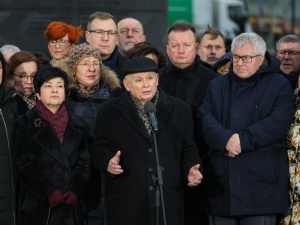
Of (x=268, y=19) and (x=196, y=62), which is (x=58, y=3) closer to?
(x=196, y=62)

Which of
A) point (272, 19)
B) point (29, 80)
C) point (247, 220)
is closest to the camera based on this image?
point (247, 220)

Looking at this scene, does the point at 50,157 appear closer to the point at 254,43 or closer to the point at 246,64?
the point at 246,64

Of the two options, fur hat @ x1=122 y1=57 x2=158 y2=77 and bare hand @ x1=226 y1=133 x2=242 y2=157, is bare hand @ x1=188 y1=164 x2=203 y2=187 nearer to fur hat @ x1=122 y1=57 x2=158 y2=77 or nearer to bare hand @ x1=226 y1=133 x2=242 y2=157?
bare hand @ x1=226 y1=133 x2=242 y2=157

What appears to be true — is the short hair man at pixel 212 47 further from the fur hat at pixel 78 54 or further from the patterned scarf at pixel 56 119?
the patterned scarf at pixel 56 119

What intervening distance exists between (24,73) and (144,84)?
138 centimetres

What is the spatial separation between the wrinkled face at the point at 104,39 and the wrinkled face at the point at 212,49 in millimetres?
1483

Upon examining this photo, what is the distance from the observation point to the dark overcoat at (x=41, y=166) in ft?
21.6

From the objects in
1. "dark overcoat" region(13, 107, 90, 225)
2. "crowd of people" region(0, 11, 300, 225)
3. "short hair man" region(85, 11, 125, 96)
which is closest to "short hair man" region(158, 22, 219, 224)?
"crowd of people" region(0, 11, 300, 225)

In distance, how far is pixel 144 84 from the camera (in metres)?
6.71

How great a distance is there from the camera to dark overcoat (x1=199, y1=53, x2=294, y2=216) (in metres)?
6.86

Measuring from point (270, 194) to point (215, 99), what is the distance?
0.98m

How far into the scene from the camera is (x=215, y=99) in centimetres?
718

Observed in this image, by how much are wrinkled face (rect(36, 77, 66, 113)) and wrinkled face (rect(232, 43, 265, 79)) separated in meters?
1.56

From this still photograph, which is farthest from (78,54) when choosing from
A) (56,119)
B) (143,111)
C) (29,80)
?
(143,111)
